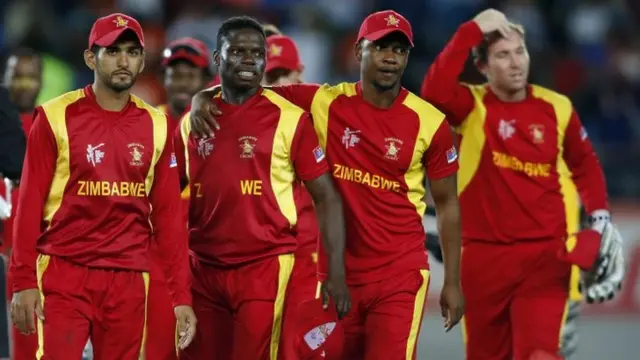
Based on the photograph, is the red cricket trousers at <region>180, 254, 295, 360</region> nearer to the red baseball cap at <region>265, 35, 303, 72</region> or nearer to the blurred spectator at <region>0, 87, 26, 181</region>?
the blurred spectator at <region>0, 87, 26, 181</region>

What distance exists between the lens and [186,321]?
6.88m

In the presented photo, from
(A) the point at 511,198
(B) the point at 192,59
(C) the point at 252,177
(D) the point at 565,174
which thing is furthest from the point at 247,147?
(D) the point at 565,174

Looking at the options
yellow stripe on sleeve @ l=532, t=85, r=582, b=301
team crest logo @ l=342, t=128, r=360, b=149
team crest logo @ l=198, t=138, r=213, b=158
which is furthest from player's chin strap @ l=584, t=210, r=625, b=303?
team crest logo @ l=198, t=138, r=213, b=158

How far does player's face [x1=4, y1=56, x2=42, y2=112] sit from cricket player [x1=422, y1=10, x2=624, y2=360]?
275 centimetres

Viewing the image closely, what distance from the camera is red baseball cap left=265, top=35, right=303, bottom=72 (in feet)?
29.7

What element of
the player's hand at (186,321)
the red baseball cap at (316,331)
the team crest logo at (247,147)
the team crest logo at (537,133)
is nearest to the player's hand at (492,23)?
the team crest logo at (537,133)

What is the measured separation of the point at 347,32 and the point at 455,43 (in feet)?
27.0

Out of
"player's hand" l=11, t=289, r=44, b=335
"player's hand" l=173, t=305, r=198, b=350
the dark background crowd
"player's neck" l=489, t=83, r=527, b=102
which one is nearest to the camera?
"player's hand" l=11, t=289, r=44, b=335

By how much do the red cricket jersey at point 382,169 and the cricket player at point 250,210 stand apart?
0.27m

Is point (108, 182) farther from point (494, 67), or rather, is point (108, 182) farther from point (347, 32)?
point (347, 32)

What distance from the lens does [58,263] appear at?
267 inches

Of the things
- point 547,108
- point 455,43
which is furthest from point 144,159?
point 547,108

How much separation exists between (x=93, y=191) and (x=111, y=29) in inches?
30.8

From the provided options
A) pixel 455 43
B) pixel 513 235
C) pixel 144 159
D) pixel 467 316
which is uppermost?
pixel 455 43
